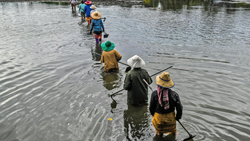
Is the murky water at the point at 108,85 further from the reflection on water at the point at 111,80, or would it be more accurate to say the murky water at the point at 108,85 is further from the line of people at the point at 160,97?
the line of people at the point at 160,97

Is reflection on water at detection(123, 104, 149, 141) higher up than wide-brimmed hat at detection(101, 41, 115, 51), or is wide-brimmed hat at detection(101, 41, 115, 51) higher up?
wide-brimmed hat at detection(101, 41, 115, 51)

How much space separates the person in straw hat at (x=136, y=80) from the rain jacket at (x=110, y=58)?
8.19 feet

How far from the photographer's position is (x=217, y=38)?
12797 millimetres

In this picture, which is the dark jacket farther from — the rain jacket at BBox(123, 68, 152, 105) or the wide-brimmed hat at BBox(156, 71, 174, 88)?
the rain jacket at BBox(123, 68, 152, 105)

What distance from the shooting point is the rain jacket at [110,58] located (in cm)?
755

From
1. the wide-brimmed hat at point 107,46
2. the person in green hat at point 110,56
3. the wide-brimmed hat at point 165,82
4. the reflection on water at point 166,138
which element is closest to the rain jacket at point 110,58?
the person in green hat at point 110,56

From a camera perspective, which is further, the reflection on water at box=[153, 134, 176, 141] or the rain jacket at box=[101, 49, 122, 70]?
the rain jacket at box=[101, 49, 122, 70]

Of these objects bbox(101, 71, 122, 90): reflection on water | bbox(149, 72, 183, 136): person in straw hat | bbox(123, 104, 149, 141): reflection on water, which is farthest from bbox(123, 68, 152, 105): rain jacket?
bbox(101, 71, 122, 90): reflection on water

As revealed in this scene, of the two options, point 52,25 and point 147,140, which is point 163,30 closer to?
point 52,25

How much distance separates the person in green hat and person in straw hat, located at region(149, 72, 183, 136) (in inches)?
148

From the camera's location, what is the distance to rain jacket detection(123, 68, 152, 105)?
16.8 feet

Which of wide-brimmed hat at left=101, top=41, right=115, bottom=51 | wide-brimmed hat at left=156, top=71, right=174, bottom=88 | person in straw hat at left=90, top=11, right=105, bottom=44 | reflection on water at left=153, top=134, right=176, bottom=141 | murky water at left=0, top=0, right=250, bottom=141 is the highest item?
person in straw hat at left=90, top=11, right=105, bottom=44

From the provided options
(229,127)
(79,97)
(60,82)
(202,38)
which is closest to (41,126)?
(79,97)

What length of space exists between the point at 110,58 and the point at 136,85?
2741 mm
